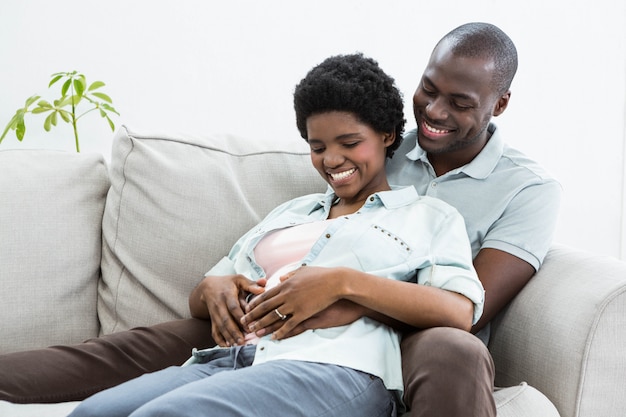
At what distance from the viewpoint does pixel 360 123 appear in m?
1.56

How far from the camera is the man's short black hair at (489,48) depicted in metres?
1.63

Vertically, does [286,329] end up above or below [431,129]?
below

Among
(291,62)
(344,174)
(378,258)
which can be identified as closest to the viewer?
(378,258)

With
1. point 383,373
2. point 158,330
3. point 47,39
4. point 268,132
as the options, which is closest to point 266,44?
point 268,132

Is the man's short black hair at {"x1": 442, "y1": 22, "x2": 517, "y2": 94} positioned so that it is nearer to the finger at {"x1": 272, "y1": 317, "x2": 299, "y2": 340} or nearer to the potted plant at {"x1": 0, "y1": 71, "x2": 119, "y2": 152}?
the finger at {"x1": 272, "y1": 317, "x2": 299, "y2": 340}

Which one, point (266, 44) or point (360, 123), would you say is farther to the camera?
point (266, 44)

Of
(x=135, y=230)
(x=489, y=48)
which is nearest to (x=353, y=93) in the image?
(x=489, y=48)

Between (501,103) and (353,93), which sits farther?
(501,103)

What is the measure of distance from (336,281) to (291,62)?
1.66 meters

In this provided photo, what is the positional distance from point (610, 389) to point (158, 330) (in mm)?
869

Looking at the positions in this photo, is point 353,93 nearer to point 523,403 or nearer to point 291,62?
point 523,403

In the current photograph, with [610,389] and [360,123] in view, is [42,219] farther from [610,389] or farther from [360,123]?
[610,389]

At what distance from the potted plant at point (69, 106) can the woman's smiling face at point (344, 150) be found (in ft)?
3.21

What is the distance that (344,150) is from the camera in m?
1.54
